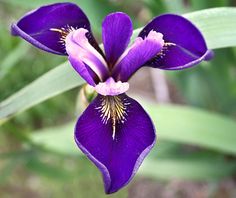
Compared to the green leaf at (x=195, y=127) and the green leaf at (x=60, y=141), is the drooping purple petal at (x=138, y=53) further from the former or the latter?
the green leaf at (x=60, y=141)

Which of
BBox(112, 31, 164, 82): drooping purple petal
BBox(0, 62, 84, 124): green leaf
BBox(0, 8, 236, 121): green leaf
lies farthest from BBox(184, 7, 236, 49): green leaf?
BBox(0, 62, 84, 124): green leaf

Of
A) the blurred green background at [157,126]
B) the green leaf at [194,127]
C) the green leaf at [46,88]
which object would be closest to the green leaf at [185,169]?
the blurred green background at [157,126]

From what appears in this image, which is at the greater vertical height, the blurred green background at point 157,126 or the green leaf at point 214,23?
the green leaf at point 214,23

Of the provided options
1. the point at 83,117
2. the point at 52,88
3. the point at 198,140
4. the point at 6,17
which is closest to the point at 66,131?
Answer: the point at 198,140

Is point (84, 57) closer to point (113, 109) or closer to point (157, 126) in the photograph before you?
point (113, 109)

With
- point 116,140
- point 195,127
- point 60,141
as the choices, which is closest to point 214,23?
point 116,140

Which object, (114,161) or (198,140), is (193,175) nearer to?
(198,140)

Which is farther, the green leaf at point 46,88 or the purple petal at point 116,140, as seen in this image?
the green leaf at point 46,88
